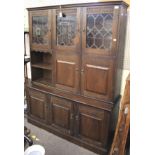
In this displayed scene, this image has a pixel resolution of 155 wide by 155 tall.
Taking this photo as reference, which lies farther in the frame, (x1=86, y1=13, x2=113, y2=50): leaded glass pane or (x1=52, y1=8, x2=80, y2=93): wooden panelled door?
(x1=52, y1=8, x2=80, y2=93): wooden panelled door

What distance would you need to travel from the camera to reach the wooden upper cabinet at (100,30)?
6.18 feet

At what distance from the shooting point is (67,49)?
90.3 inches

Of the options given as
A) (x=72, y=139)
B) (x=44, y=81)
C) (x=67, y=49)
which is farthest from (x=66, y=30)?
(x=72, y=139)

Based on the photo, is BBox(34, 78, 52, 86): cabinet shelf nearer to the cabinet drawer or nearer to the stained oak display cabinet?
the stained oak display cabinet

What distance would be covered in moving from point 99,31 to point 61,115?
1.36 metres

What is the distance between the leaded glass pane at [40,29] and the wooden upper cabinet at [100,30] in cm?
71

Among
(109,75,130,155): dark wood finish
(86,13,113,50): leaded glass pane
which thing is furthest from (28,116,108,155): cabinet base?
(86,13,113,50): leaded glass pane

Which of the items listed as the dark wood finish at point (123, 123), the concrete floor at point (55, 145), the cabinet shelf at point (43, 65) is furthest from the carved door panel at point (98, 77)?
the concrete floor at point (55, 145)

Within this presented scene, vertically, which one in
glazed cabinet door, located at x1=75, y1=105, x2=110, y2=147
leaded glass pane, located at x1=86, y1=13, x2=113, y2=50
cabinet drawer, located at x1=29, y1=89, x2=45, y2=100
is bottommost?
glazed cabinet door, located at x1=75, y1=105, x2=110, y2=147

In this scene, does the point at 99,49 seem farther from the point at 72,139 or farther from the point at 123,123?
the point at 72,139

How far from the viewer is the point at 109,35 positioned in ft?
6.39

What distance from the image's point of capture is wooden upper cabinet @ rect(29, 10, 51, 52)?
243 centimetres

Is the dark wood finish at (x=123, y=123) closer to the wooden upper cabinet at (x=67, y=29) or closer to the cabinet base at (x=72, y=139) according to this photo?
the cabinet base at (x=72, y=139)
